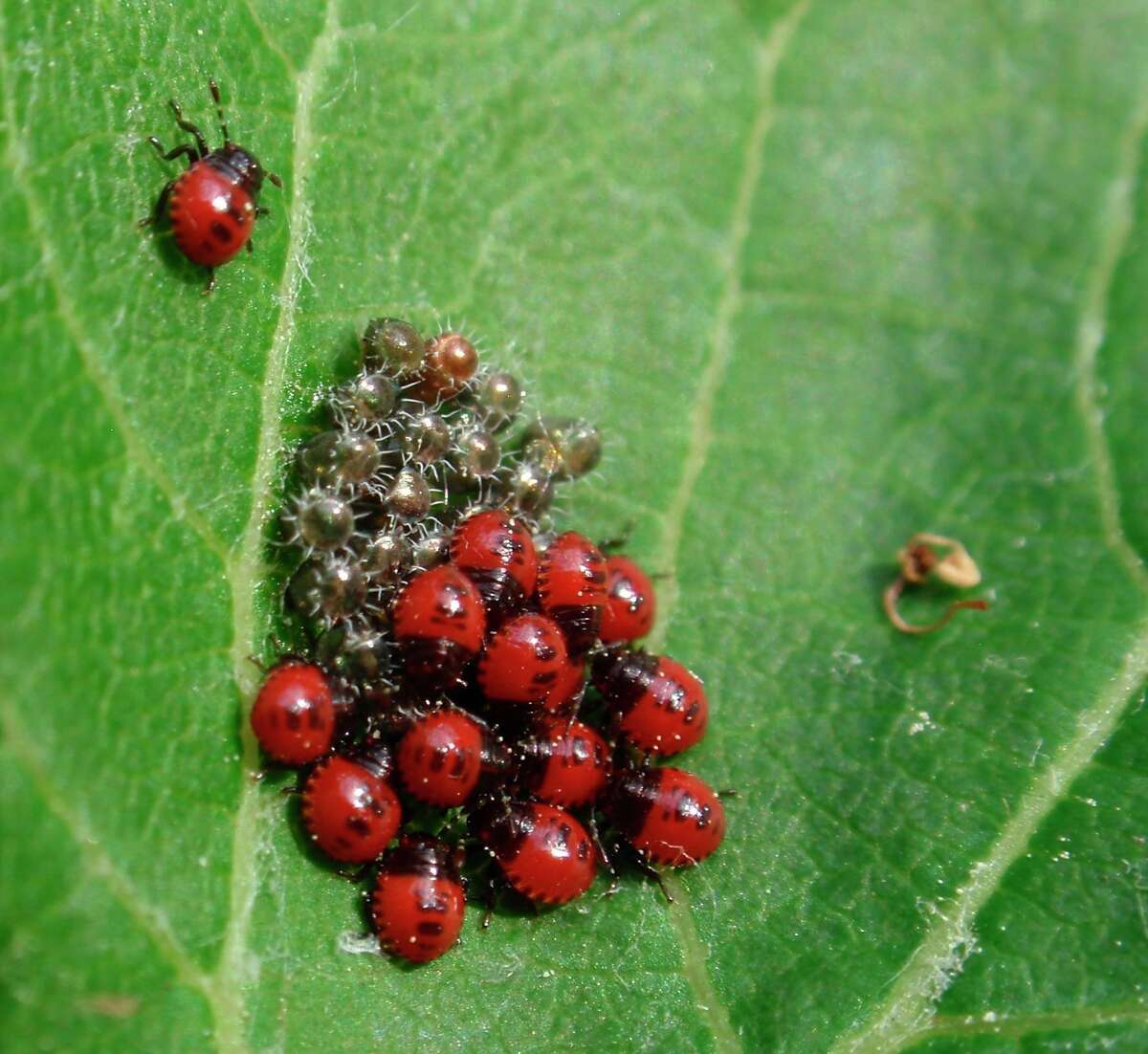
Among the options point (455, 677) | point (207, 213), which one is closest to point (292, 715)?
point (455, 677)

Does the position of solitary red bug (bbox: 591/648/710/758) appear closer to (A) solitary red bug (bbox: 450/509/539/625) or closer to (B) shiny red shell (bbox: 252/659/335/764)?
(A) solitary red bug (bbox: 450/509/539/625)

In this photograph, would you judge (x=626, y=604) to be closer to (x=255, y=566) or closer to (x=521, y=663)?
(x=521, y=663)

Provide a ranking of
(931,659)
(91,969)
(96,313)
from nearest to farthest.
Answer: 1. (91,969)
2. (96,313)
3. (931,659)

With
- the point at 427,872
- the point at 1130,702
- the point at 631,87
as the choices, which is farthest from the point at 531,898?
the point at 631,87

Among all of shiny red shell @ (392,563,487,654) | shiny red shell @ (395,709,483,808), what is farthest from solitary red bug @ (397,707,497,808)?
shiny red shell @ (392,563,487,654)

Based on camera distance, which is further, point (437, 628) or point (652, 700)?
point (652, 700)

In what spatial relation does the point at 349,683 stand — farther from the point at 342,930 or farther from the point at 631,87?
the point at 631,87
